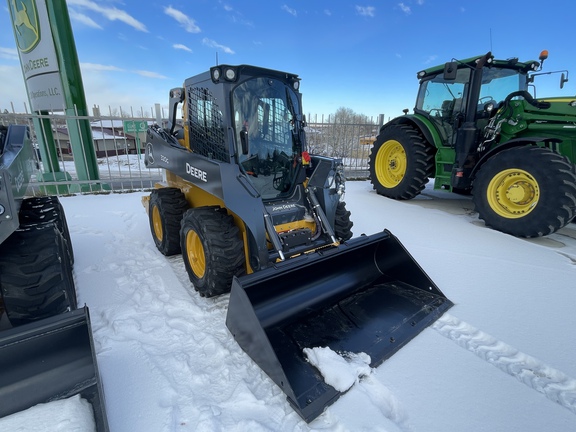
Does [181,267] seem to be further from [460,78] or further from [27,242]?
[460,78]

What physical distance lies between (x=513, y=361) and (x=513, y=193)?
10.5ft

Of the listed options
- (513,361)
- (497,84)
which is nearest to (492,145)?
(497,84)

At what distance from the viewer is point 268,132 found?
3.03 metres

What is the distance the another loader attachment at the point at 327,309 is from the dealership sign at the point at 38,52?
7482 mm

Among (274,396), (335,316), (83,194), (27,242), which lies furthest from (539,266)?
(83,194)

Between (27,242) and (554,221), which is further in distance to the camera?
(554,221)

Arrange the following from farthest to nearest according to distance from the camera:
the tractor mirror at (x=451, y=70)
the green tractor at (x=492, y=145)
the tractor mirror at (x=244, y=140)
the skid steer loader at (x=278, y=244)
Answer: the tractor mirror at (x=451, y=70)
the green tractor at (x=492, y=145)
the tractor mirror at (x=244, y=140)
the skid steer loader at (x=278, y=244)

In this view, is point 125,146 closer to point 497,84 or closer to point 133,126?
point 133,126

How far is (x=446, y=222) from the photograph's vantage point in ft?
16.3

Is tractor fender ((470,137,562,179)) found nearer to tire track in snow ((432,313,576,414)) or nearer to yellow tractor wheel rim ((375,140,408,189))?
yellow tractor wheel rim ((375,140,408,189))

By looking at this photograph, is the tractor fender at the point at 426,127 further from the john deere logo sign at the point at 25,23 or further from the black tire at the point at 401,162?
the john deere logo sign at the point at 25,23

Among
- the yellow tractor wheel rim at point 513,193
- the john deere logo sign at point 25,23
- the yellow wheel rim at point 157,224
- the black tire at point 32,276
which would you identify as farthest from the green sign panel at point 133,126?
the yellow tractor wheel rim at point 513,193

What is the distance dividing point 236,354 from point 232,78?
2.30m

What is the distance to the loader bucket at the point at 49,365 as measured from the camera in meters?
1.43
